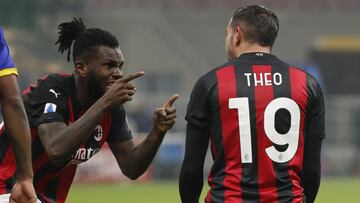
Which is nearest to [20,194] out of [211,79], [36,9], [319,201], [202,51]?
[211,79]

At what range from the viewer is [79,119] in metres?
5.92

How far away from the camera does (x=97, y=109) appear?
5.87m

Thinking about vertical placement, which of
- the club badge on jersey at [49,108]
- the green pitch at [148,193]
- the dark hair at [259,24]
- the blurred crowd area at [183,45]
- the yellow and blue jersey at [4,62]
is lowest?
the green pitch at [148,193]

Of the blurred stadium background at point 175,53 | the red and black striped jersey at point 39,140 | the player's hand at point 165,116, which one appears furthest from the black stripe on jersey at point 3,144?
the blurred stadium background at point 175,53

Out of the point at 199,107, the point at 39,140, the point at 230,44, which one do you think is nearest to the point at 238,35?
the point at 230,44

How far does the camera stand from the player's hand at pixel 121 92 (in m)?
5.75

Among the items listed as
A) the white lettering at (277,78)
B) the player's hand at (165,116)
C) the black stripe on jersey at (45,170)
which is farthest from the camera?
the black stripe on jersey at (45,170)

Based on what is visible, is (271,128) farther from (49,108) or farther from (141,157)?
(49,108)

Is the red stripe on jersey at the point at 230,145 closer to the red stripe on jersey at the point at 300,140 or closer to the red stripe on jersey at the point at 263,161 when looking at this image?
the red stripe on jersey at the point at 263,161

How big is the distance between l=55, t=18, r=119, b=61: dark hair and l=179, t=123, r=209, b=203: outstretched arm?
0.97 m

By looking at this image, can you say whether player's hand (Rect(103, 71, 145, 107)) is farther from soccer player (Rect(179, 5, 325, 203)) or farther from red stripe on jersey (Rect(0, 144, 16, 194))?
red stripe on jersey (Rect(0, 144, 16, 194))

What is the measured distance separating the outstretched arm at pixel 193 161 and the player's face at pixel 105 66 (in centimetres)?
78

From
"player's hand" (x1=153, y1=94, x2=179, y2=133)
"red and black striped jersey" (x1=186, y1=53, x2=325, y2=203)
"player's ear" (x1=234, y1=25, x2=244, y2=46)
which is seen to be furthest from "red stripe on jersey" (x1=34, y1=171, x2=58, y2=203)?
"player's ear" (x1=234, y1=25, x2=244, y2=46)

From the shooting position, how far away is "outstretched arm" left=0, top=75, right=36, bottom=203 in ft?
18.0
